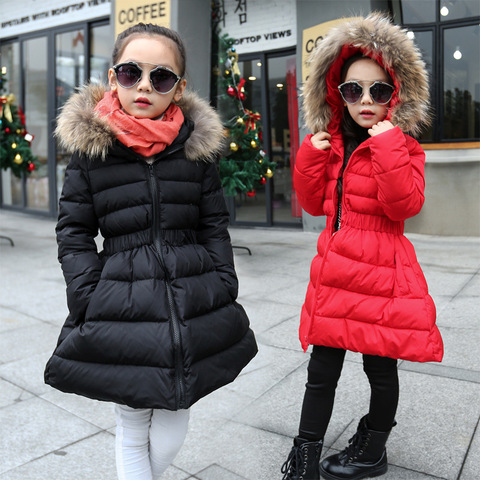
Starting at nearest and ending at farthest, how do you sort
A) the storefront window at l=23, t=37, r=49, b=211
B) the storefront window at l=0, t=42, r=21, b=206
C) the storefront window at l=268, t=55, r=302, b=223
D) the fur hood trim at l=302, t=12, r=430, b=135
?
the fur hood trim at l=302, t=12, r=430, b=135 < the storefront window at l=268, t=55, r=302, b=223 < the storefront window at l=23, t=37, r=49, b=211 < the storefront window at l=0, t=42, r=21, b=206

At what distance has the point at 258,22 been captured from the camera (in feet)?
34.4

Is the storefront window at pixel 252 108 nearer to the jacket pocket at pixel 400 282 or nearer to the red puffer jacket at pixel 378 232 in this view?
the red puffer jacket at pixel 378 232

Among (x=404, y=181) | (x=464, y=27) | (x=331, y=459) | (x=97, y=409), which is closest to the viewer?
(x=404, y=181)

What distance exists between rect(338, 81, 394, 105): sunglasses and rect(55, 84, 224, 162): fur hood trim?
593mm

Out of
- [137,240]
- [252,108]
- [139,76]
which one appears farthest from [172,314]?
[252,108]

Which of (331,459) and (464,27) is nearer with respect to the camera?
(331,459)

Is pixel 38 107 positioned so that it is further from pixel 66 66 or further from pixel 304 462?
pixel 304 462

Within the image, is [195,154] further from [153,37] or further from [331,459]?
[331,459]

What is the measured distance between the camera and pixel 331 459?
2.48 meters

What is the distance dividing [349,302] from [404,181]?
0.53m

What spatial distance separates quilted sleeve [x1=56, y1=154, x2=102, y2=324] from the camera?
1.81 m

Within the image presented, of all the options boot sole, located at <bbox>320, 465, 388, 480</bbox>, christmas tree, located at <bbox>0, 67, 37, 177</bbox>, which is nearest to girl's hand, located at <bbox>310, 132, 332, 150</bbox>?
boot sole, located at <bbox>320, 465, 388, 480</bbox>

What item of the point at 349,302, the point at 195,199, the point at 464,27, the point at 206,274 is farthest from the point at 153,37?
the point at 464,27

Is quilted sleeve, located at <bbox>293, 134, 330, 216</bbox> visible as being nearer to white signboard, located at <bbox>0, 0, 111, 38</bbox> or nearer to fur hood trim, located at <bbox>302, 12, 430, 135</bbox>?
fur hood trim, located at <bbox>302, 12, 430, 135</bbox>
